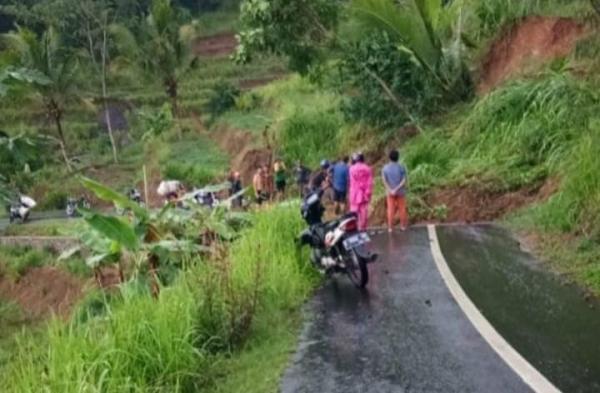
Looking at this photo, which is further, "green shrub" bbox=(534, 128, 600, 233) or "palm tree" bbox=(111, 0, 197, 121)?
"palm tree" bbox=(111, 0, 197, 121)

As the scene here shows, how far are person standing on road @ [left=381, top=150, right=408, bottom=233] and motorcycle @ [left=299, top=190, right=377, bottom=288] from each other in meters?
4.19

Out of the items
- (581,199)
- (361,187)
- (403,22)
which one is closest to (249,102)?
(403,22)

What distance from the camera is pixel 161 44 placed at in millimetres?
41250

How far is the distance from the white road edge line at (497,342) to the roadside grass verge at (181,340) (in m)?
1.87

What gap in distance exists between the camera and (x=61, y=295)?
25891 mm

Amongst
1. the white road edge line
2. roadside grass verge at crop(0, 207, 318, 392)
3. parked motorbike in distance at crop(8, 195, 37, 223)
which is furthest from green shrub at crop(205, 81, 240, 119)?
roadside grass verge at crop(0, 207, 318, 392)

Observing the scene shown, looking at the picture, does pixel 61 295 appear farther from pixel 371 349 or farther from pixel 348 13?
pixel 371 349

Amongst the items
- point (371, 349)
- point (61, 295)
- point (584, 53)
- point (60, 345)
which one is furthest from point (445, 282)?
point (61, 295)

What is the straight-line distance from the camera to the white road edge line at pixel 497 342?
6.38m

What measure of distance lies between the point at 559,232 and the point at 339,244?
417 centimetres

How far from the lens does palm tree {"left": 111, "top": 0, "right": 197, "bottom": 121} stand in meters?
41.5

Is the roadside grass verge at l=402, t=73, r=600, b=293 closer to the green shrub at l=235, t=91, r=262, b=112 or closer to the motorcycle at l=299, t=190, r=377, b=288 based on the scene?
the motorcycle at l=299, t=190, r=377, b=288

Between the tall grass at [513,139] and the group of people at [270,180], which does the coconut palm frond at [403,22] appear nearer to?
the tall grass at [513,139]

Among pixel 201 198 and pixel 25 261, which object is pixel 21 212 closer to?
pixel 25 261
